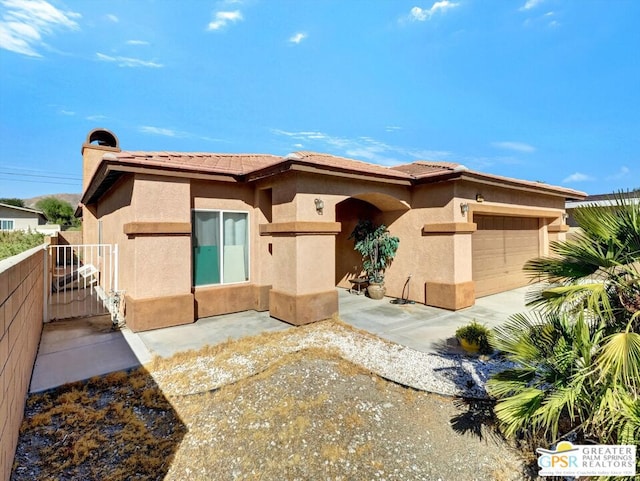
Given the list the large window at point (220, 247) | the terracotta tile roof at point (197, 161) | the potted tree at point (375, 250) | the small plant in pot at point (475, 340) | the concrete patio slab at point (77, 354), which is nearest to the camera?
the concrete patio slab at point (77, 354)

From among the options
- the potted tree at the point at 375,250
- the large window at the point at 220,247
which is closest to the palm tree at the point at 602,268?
the potted tree at the point at 375,250

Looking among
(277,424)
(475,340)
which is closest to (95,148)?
(277,424)

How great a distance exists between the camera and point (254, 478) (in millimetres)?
3078

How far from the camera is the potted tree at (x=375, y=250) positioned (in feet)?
34.7

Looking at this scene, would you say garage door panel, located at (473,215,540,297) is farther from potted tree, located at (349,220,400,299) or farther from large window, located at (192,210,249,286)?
large window, located at (192,210,249,286)

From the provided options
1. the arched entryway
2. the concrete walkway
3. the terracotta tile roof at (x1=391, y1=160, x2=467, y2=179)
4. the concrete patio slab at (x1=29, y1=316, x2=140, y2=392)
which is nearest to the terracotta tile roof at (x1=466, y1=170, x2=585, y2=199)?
the terracotta tile roof at (x1=391, y1=160, x2=467, y2=179)

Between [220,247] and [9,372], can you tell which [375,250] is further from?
[9,372]

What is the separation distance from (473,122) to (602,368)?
23995 mm

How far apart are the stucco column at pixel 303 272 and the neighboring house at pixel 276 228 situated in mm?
31

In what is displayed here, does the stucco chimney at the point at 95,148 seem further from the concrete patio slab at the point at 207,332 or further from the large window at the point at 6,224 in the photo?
the large window at the point at 6,224

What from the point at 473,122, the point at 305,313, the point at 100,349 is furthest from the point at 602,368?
the point at 473,122

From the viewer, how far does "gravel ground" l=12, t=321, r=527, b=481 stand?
321 cm

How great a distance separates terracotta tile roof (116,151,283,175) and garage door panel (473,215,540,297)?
7.61 metres

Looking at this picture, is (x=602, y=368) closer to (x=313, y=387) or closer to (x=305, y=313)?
(x=313, y=387)
